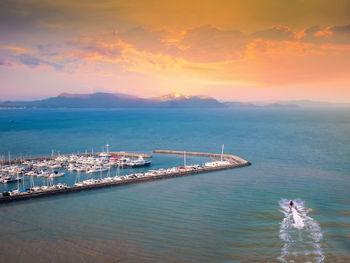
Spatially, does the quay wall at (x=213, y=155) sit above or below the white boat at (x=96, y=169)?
above

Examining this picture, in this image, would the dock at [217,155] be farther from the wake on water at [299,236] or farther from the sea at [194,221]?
the wake on water at [299,236]

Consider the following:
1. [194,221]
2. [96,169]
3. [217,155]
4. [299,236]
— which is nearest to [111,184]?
[96,169]

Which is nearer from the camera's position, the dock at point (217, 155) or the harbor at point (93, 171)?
the harbor at point (93, 171)

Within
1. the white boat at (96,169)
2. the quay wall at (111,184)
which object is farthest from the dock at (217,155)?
the white boat at (96,169)

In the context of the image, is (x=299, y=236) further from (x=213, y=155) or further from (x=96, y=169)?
(x=213, y=155)

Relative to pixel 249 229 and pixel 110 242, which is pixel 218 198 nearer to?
pixel 249 229

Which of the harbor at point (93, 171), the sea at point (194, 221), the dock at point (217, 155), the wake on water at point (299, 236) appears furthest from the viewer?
the dock at point (217, 155)

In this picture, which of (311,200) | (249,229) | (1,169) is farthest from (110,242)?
(1,169)

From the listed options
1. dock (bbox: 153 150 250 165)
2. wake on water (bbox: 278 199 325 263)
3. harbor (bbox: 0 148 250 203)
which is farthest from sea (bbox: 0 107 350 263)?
dock (bbox: 153 150 250 165)
